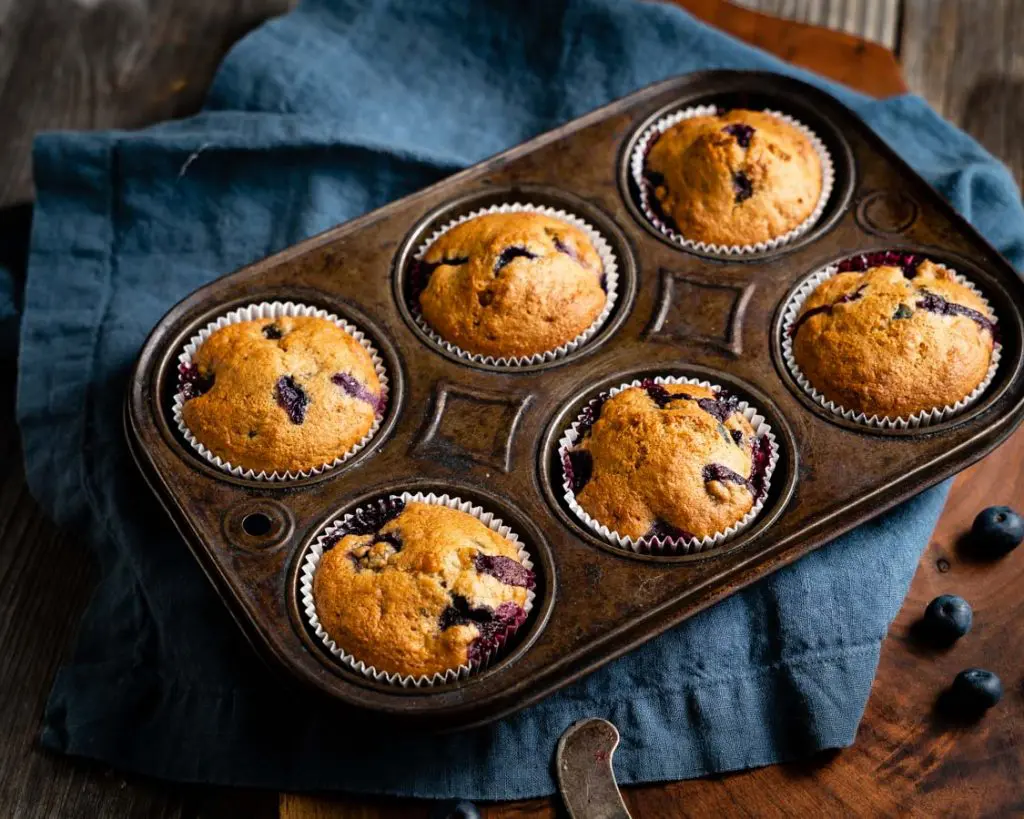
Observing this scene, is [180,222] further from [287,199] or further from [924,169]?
[924,169]

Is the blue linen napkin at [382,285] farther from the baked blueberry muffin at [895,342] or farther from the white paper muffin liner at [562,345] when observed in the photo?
the white paper muffin liner at [562,345]

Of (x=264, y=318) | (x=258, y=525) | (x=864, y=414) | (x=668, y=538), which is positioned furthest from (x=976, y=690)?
(x=264, y=318)

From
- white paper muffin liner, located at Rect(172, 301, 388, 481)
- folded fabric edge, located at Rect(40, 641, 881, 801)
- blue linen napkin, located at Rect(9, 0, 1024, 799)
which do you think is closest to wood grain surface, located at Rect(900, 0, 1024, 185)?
blue linen napkin, located at Rect(9, 0, 1024, 799)

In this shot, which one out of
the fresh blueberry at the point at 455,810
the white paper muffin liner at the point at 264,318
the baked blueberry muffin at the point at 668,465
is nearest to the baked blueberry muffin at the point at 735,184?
the baked blueberry muffin at the point at 668,465

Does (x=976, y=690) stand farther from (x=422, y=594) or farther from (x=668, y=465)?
(x=422, y=594)

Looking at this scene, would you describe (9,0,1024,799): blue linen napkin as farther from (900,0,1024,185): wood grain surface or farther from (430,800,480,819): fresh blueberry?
(900,0,1024,185): wood grain surface

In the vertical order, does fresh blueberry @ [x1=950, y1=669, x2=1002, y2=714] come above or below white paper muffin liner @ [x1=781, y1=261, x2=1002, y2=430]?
below

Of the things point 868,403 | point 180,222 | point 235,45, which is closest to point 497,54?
point 235,45
